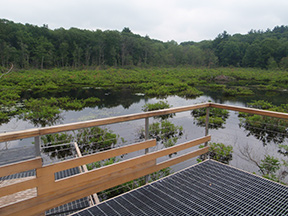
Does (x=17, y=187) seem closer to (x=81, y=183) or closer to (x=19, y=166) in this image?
(x=19, y=166)

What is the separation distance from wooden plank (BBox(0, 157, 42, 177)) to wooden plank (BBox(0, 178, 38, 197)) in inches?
3.5

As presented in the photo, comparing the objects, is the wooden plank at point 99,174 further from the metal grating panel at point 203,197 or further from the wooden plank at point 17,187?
the metal grating panel at point 203,197

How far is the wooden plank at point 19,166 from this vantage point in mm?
1475

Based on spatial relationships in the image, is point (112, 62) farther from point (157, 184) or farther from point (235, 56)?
point (157, 184)

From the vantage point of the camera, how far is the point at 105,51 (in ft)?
137

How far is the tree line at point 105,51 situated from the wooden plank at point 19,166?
32.9m

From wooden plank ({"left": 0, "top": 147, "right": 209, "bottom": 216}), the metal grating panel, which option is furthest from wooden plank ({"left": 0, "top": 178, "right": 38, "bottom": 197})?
the metal grating panel

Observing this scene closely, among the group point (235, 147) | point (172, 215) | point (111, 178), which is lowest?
point (235, 147)

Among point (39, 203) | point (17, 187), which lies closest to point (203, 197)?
point (39, 203)

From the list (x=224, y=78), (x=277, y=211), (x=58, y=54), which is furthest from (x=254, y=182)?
(x=58, y=54)

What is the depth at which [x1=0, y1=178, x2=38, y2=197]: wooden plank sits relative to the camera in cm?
147

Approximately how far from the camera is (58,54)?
38.2 m

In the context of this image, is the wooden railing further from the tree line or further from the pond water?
the tree line

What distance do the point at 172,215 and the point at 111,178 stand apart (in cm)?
63
